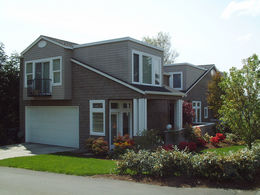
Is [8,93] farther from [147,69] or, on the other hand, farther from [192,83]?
[192,83]

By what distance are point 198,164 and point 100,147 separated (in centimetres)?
664

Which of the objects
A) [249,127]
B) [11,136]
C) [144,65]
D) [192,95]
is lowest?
[11,136]

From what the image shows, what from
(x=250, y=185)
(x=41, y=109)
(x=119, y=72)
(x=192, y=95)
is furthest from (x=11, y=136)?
(x=250, y=185)

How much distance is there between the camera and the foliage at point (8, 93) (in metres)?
20.6

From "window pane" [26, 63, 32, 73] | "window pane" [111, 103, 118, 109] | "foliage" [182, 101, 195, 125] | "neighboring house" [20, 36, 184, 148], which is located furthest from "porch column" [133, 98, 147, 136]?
"window pane" [26, 63, 32, 73]

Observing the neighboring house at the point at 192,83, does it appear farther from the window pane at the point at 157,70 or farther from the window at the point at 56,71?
the window at the point at 56,71

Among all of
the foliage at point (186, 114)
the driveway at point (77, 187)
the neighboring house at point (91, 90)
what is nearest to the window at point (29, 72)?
the neighboring house at point (91, 90)

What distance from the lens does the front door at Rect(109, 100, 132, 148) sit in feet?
50.8

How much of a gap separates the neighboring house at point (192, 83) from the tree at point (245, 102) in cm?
1213

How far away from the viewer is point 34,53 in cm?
1770

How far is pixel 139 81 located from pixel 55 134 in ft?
21.5

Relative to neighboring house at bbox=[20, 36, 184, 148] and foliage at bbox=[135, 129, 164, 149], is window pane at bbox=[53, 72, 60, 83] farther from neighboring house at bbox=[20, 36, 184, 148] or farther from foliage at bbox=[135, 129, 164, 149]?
foliage at bbox=[135, 129, 164, 149]

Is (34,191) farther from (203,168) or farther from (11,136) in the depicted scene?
(11,136)

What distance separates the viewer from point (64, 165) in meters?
10.7
